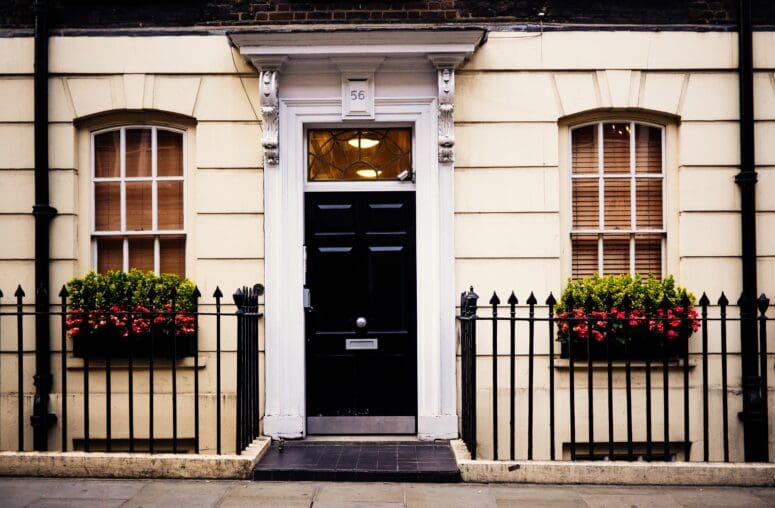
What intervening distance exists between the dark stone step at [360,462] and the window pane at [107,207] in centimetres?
277

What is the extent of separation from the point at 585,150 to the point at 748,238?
1.74 metres

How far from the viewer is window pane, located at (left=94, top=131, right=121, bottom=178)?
7.07m

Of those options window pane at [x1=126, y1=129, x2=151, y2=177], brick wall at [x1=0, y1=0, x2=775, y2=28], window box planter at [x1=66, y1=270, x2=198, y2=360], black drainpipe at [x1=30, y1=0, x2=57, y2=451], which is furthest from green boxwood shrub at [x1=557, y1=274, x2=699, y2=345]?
black drainpipe at [x1=30, y1=0, x2=57, y2=451]

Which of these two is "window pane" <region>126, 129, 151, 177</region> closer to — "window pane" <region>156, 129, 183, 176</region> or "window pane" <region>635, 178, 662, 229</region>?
"window pane" <region>156, 129, 183, 176</region>

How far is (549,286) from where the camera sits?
6738 millimetres

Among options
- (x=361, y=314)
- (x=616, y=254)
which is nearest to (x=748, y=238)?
(x=616, y=254)

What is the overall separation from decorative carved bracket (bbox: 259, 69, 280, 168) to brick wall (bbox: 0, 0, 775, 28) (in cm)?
65

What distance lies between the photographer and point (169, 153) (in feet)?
23.2

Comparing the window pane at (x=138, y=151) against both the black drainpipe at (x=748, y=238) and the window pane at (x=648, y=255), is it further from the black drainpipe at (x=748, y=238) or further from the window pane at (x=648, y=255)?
the black drainpipe at (x=748, y=238)

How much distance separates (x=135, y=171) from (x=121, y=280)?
3.92 ft

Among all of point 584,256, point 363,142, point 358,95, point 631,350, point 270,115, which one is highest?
point 358,95

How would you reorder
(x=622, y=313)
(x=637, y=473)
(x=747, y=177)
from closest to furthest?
(x=637, y=473) → (x=622, y=313) → (x=747, y=177)

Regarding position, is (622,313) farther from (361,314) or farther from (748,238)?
(361,314)

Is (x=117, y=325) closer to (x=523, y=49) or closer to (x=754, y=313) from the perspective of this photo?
(x=523, y=49)
